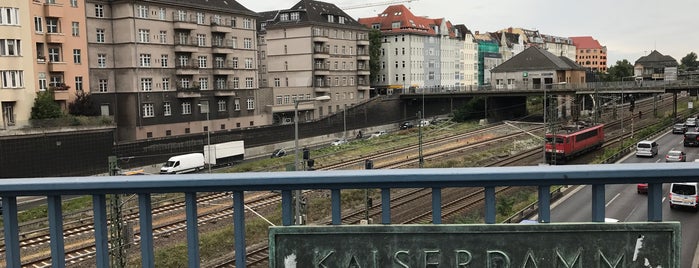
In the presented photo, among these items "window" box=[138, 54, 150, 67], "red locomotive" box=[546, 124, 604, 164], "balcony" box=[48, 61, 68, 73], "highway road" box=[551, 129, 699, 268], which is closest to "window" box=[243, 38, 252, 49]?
"window" box=[138, 54, 150, 67]

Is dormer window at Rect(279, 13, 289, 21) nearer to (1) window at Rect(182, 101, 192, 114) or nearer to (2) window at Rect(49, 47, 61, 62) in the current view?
(1) window at Rect(182, 101, 192, 114)

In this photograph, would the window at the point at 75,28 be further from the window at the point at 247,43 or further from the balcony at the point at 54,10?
the window at the point at 247,43

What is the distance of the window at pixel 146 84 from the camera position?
5078 centimetres

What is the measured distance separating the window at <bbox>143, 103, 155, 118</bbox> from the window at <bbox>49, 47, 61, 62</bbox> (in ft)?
27.7

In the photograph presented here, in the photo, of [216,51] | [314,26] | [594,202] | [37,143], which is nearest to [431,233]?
[594,202]

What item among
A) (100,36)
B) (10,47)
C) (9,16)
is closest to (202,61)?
(100,36)

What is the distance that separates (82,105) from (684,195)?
39.5 metres

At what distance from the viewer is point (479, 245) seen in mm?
3207

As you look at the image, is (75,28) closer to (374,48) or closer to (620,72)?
(374,48)

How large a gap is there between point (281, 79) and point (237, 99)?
14.9 meters

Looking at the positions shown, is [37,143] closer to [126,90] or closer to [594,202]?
[126,90]

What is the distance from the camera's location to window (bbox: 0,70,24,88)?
1553 inches

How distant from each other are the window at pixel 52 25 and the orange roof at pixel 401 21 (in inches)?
2201

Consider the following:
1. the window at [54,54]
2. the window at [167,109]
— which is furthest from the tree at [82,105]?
the window at [167,109]
